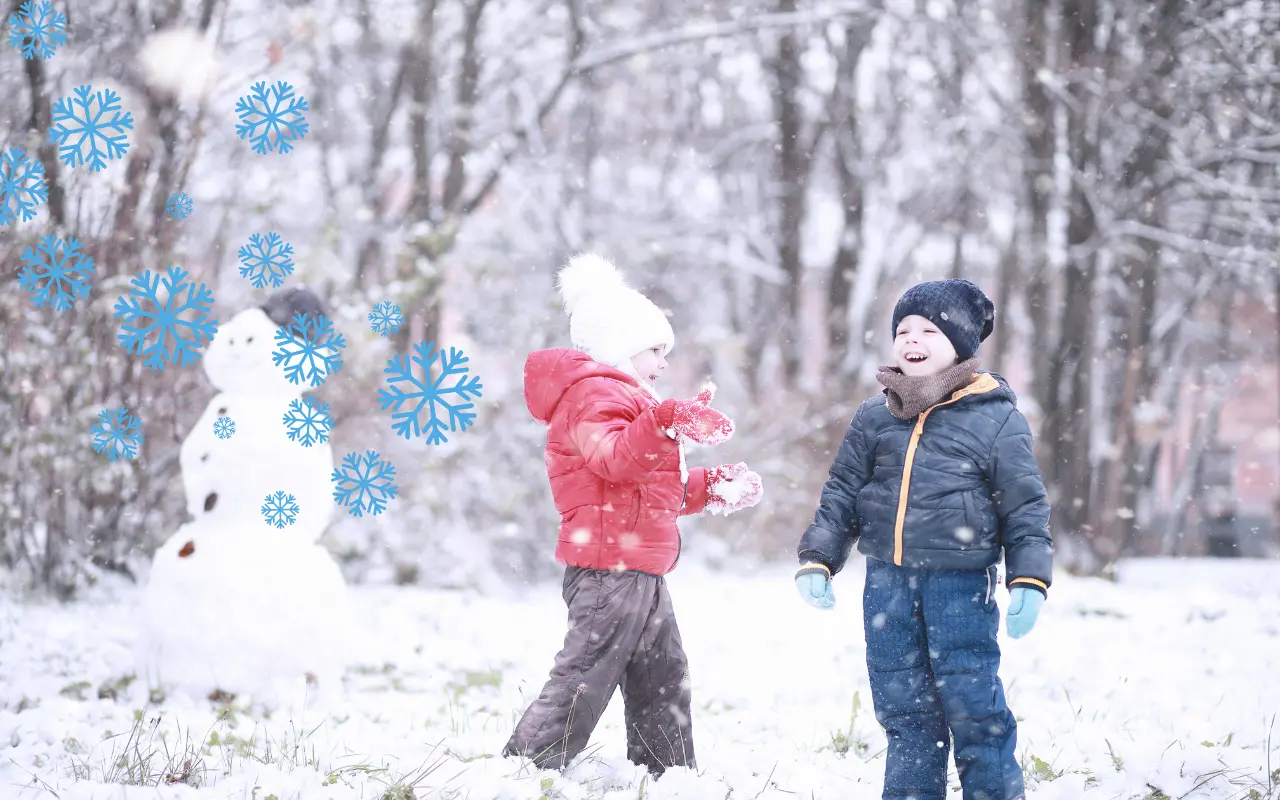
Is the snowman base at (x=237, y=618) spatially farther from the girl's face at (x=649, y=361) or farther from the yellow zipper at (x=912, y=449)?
the yellow zipper at (x=912, y=449)

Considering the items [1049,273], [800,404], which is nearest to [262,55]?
[800,404]

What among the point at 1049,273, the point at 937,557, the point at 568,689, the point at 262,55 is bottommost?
the point at 568,689

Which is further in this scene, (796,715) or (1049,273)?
(1049,273)

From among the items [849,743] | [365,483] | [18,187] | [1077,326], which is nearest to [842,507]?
[849,743]

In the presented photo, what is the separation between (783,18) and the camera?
9141mm

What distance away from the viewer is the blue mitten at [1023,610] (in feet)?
9.04

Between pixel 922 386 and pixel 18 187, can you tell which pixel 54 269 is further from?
pixel 922 386

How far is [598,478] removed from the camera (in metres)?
3.06

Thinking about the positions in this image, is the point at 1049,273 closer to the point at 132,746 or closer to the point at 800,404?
the point at 800,404

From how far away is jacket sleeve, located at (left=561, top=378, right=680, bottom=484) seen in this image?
2781mm

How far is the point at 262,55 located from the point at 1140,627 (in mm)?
7730

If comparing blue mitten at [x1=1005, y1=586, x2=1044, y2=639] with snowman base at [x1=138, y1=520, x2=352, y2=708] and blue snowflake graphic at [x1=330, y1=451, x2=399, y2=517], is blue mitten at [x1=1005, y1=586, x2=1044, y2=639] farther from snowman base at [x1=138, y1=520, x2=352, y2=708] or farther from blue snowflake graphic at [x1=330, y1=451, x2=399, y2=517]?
snowman base at [x1=138, y1=520, x2=352, y2=708]

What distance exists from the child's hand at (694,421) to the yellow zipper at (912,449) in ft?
1.82

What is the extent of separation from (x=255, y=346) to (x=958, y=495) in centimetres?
300
